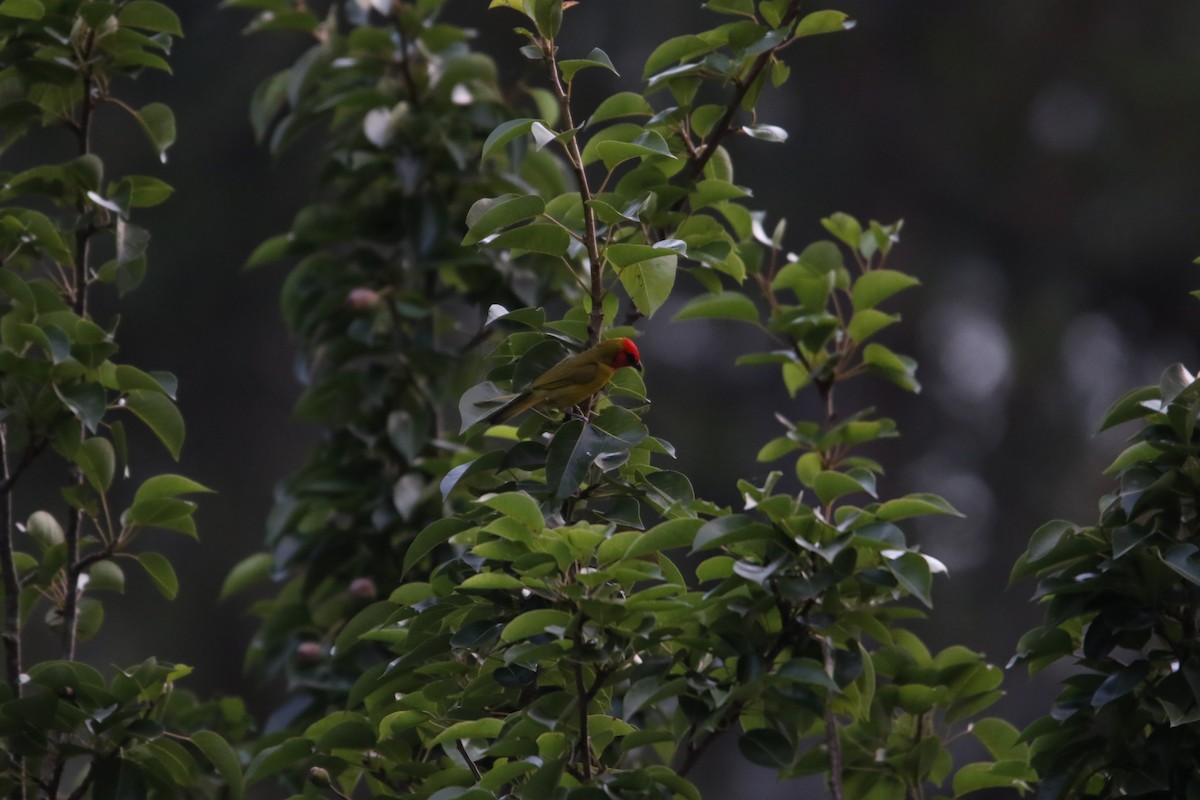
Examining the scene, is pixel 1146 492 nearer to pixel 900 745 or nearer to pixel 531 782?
pixel 900 745

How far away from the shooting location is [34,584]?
2.39 m

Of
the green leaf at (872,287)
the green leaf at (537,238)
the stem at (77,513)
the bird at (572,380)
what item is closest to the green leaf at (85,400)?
the stem at (77,513)

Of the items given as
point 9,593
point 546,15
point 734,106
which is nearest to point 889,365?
point 734,106

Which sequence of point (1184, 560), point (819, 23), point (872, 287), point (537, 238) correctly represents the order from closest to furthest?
1. point (1184, 560)
2. point (537, 238)
3. point (819, 23)
4. point (872, 287)

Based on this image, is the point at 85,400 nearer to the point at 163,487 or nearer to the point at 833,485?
the point at 163,487

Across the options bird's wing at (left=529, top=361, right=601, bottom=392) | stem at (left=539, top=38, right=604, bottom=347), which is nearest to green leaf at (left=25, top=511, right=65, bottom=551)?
bird's wing at (left=529, top=361, right=601, bottom=392)

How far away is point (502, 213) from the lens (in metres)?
1.95

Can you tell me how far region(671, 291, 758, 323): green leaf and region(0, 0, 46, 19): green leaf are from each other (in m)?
1.26

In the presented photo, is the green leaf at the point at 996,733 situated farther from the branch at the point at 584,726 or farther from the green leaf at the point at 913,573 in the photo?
the branch at the point at 584,726

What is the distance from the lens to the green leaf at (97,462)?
2.34 metres

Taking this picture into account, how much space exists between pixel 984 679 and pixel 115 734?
1407 mm

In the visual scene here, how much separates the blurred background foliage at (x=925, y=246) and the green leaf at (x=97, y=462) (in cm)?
618

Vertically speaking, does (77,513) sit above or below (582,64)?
below

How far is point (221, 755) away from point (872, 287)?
1422 millimetres
